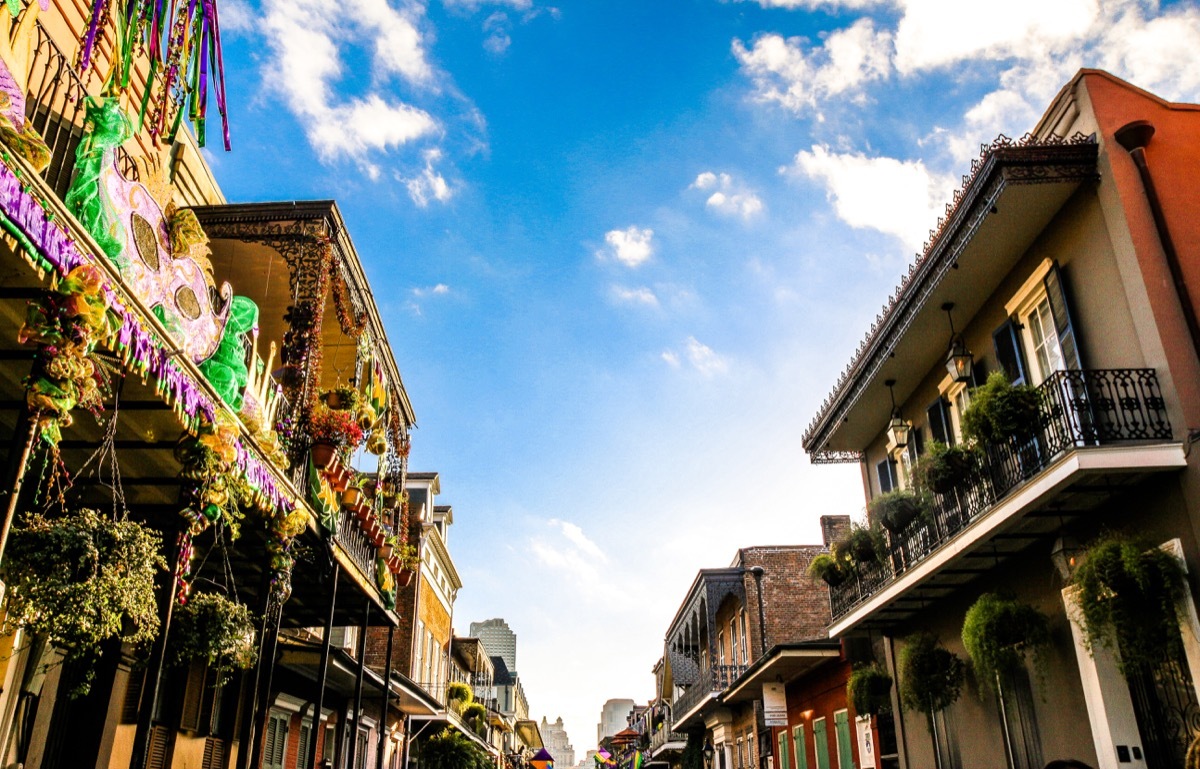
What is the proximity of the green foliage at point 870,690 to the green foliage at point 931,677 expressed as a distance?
6.44 ft

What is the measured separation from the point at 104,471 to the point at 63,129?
11.7 feet

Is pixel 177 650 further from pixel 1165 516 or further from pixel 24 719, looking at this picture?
pixel 1165 516

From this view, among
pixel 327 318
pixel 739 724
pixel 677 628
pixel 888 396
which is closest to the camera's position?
pixel 327 318

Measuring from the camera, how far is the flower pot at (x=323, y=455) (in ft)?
30.8

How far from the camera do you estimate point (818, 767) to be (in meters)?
17.3

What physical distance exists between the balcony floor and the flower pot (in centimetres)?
720

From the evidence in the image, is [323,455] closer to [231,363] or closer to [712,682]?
[231,363]

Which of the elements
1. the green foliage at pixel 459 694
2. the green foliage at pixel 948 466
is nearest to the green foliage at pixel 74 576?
the green foliage at pixel 948 466

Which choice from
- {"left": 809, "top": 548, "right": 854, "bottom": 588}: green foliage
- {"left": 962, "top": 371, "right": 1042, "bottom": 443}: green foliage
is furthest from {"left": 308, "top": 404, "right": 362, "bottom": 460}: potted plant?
{"left": 809, "top": 548, "right": 854, "bottom": 588}: green foliage

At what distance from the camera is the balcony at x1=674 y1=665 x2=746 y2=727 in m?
24.0

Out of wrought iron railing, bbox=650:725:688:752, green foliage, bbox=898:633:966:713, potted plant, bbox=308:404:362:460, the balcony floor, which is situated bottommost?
green foliage, bbox=898:633:966:713

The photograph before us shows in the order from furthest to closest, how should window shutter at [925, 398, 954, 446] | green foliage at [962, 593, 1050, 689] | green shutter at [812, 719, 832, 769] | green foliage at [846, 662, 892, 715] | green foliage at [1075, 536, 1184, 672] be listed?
green shutter at [812, 719, 832, 769]
green foliage at [846, 662, 892, 715]
window shutter at [925, 398, 954, 446]
green foliage at [962, 593, 1050, 689]
green foliage at [1075, 536, 1184, 672]

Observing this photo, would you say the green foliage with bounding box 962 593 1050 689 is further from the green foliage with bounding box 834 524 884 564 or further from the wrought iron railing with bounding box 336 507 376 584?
the wrought iron railing with bounding box 336 507 376 584

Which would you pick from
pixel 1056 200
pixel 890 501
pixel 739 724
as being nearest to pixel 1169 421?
pixel 1056 200
